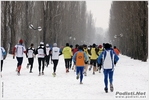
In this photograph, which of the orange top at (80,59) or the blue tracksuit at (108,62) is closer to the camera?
the blue tracksuit at (108,62)

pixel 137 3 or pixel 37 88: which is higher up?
pixel 137 3

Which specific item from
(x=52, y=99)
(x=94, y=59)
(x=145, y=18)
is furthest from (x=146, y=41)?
(x=52, y=99)

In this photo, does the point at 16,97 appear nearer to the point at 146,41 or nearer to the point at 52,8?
the point at 146,41

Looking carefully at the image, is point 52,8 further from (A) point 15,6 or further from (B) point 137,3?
(B) point 137,3

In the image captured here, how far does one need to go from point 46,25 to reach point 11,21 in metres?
4.07

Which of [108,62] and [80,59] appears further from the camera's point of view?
[80,59]

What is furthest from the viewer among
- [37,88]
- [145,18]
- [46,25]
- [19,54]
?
[46,25]

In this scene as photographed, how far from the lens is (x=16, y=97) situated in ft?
24.7

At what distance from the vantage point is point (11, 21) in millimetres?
28281

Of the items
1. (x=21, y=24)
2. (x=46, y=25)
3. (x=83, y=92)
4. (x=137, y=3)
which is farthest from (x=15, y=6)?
(x=83, y=92)

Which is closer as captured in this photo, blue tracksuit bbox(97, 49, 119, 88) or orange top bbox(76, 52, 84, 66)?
blue tracksuit bbox(97, 49, 119, 88)

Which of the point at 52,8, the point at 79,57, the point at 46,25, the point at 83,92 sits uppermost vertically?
the point at 52,8

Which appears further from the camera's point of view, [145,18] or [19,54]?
[145,18]

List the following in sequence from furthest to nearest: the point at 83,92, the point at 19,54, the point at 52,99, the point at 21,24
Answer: the point at 21,24 < the point at 19,54 < the point at 83,92 < the point at 52,99
